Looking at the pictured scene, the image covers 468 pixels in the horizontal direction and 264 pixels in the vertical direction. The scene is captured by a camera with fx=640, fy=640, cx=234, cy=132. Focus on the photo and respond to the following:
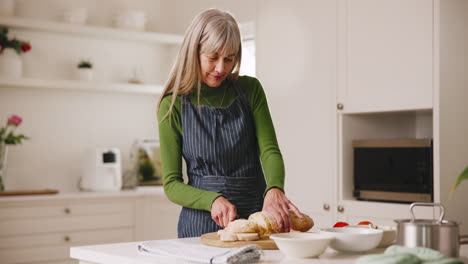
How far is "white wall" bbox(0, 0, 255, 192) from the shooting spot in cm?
454

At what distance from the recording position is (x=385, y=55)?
3.32 meters

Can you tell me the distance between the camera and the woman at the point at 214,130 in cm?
209

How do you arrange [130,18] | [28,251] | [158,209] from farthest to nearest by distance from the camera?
[130,18] → [158,209] → [28,251]

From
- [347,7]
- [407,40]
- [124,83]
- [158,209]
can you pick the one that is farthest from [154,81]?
[407,40]

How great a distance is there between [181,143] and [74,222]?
220cm

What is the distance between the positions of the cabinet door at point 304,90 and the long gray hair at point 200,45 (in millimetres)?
1544

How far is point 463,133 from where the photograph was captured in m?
3.17

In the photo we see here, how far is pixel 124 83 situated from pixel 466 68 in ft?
8.84

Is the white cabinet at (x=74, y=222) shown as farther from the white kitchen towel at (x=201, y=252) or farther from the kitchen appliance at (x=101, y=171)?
the white kitchen towel at (x=201, y=252)

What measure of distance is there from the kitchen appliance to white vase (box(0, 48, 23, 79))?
0.75 meters

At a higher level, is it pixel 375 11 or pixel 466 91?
pixel 375 11

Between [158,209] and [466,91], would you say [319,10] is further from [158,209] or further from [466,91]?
[158,209]

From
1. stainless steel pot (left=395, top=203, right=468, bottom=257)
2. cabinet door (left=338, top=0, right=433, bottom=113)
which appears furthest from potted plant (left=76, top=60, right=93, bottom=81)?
stainless steel pot (left=395, top=203, right=468, bottom=257)

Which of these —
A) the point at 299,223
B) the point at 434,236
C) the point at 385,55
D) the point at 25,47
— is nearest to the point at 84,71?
the point at 25,47
